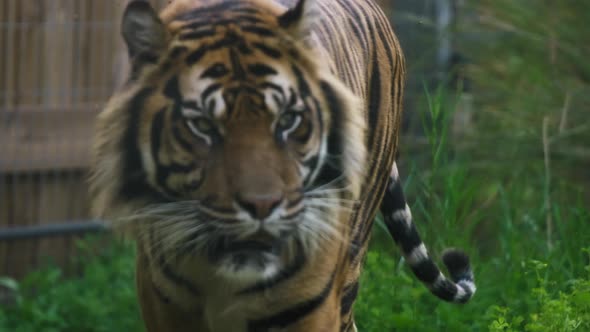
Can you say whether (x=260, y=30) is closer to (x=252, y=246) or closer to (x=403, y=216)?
(x=252, y=246)

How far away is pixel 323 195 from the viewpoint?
3.05 m

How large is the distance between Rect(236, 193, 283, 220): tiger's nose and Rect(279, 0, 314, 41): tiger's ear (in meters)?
0.45

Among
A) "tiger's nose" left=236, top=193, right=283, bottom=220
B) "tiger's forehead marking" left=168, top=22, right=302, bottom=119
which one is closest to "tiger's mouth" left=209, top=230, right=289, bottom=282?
"tiger's nose" left=236, top=193, right=283, bottom=220

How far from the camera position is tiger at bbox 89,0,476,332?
9.18ft

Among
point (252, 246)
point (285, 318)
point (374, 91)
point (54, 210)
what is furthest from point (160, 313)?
point (54, 210)

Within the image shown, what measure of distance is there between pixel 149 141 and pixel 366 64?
994mm

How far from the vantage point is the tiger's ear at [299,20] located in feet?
9.53

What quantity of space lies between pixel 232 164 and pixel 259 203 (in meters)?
0.12

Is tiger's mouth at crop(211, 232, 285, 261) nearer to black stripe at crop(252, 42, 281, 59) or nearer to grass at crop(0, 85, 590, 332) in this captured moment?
black stripe at crop(252, 42, 281, 59)

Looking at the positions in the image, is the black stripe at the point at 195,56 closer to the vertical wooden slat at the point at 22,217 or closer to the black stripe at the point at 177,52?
the black stripe at the point at 177,52

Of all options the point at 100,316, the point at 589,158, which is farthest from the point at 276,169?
the point at 589,158

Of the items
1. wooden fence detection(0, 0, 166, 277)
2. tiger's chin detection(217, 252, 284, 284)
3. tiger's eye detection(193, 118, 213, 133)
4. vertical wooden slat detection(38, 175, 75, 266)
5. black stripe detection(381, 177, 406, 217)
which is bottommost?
vertical wooden slat detection(38, 175, 75, 266)

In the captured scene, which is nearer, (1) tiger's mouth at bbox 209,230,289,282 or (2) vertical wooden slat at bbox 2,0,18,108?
(1) tiger's mouth at bbox 209,230,289,282

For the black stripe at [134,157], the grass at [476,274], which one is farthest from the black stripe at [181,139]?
the grass at [476,274]
